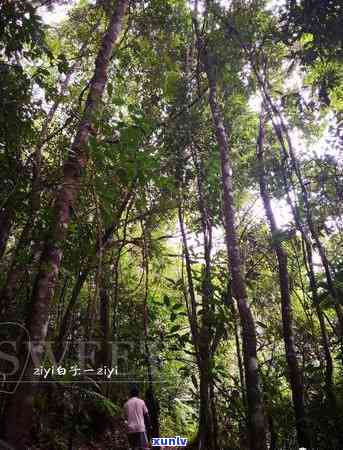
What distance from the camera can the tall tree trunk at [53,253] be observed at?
3199mm

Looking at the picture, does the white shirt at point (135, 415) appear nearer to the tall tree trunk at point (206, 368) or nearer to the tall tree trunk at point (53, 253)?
the tall tree trunk at point (206, 368)

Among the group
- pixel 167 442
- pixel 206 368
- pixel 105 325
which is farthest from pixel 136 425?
pixel 105 325

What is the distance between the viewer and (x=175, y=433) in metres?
10.3

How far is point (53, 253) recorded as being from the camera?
394cm

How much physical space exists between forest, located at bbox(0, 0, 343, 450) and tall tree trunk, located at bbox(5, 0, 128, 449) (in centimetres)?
2

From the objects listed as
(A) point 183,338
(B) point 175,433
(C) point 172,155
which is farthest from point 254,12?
(B) point 175,433

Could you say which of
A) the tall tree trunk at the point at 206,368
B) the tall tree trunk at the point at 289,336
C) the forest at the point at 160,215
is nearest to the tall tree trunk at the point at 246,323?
the forest at the point at 160,215

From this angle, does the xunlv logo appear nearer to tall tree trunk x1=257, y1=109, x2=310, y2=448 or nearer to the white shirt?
the white shirt

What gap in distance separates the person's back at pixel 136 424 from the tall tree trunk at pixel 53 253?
341 centimetres

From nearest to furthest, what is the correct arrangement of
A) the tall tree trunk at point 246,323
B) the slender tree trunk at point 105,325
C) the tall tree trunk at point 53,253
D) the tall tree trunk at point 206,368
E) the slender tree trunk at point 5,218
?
the tall tree trunk at point 53,253
the slender tree trunk at point 5,218
the tall tree trunk at point 246,323
the tall tree trunk at point 206,368
the slender tree trunk at point 105,325

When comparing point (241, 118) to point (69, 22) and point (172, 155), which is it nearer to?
point (172, 155)

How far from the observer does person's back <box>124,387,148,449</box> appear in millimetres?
6242

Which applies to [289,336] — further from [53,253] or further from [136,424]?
[53,253]

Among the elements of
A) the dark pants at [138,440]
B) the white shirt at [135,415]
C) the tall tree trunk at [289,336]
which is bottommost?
the dark pants at [138,440]
